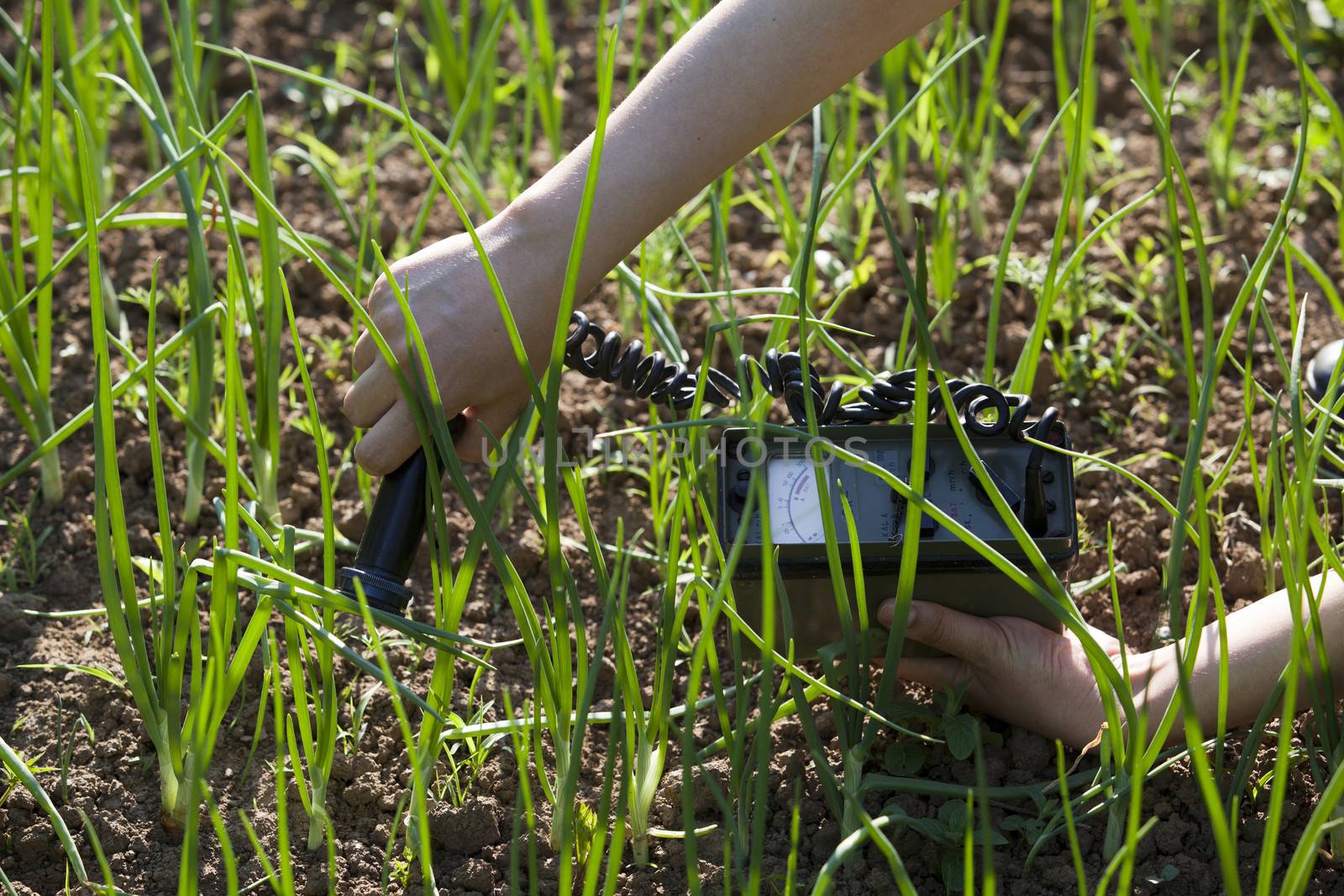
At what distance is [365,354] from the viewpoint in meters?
1.21

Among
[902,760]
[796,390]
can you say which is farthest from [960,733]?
[796,390]

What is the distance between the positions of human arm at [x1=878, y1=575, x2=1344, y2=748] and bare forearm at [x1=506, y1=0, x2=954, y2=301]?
44 cm

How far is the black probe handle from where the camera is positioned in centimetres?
117

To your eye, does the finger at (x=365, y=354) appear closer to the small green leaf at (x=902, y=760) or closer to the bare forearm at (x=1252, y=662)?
the small green leaf at (x=902, y=760)

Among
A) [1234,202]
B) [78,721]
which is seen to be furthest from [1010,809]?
[1234,202]

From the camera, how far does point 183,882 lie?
3.22 ft

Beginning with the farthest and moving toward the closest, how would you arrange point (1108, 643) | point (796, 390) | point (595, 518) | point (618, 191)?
point (595, 518) < point (1108, 643) < point (796, 390) < point (618, 191)

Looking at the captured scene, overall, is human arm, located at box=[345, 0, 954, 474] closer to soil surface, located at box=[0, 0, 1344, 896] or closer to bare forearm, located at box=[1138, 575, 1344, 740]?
soil surface, located at box=[0, 0, 1344, 896]

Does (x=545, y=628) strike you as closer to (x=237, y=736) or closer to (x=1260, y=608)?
(x=237, y=736)

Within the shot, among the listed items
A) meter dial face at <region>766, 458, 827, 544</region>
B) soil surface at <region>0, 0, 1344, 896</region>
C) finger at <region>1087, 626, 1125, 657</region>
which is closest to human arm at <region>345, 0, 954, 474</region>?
meter dial face at <region>766, 458, 827, 544</region>

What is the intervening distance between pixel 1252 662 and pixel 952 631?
0.31 m

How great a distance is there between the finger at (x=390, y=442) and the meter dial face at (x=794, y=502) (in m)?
0.32

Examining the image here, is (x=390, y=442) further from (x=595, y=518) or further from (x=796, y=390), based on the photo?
Answer: (x=595, y=518)

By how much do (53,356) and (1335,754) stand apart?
1.60 m
